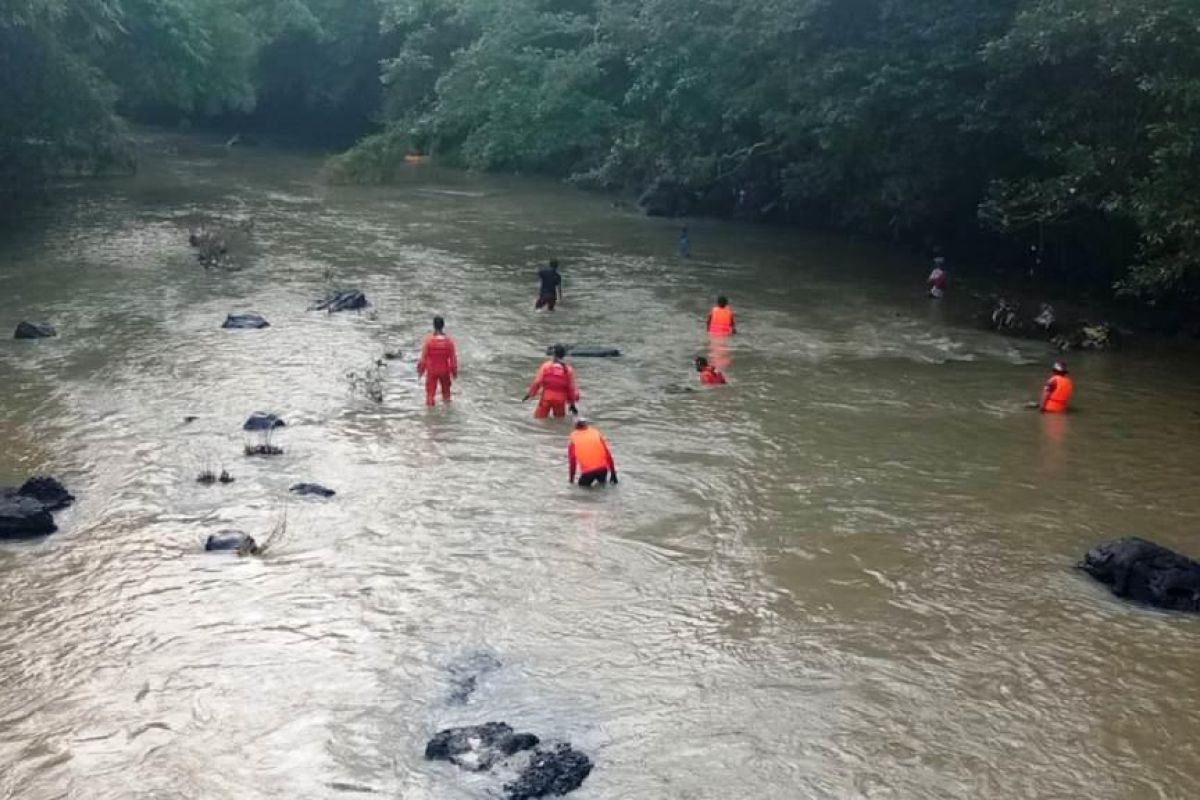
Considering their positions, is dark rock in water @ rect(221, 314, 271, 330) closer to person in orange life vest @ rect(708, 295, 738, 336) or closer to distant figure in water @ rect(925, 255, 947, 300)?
person in orange life vest @ rect(708, 295, 738, 336)

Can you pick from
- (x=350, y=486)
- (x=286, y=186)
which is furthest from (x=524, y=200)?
(x=350, y=486)

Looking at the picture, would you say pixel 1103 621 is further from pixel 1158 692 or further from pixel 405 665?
pixel 405 665

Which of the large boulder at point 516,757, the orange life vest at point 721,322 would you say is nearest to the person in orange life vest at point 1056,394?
the orange life vest at point 721,322

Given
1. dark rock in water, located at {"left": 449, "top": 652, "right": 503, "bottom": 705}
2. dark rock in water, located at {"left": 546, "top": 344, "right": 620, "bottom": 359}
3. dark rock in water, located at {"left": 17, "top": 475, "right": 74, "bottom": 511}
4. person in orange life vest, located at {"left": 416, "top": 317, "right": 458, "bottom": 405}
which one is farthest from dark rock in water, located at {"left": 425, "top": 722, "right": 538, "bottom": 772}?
dark rock in water, located at {"left": 546, "top": 344, "right": 620, "bottom": 359}

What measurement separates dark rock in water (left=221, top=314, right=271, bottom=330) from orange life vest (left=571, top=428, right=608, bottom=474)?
32.8 ft

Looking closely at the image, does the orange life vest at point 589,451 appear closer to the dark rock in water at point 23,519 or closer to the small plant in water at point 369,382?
the small plant in water at point 369,382

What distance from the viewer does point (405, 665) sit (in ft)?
35.7

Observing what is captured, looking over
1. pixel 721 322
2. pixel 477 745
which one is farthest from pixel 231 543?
pixel 721 322

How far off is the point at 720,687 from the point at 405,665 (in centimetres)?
252

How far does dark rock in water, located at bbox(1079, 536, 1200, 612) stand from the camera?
12.2 metres

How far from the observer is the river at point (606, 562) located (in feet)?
31.8

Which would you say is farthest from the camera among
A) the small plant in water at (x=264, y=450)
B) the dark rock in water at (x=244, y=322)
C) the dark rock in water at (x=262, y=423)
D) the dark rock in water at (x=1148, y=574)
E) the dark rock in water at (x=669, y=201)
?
the dark rock in water at (x=669, y=201)

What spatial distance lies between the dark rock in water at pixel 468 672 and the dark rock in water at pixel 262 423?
7090 mm

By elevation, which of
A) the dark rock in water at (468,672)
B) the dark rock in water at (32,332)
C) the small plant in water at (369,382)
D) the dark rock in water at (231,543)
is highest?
the small plant in water at (369,382)
